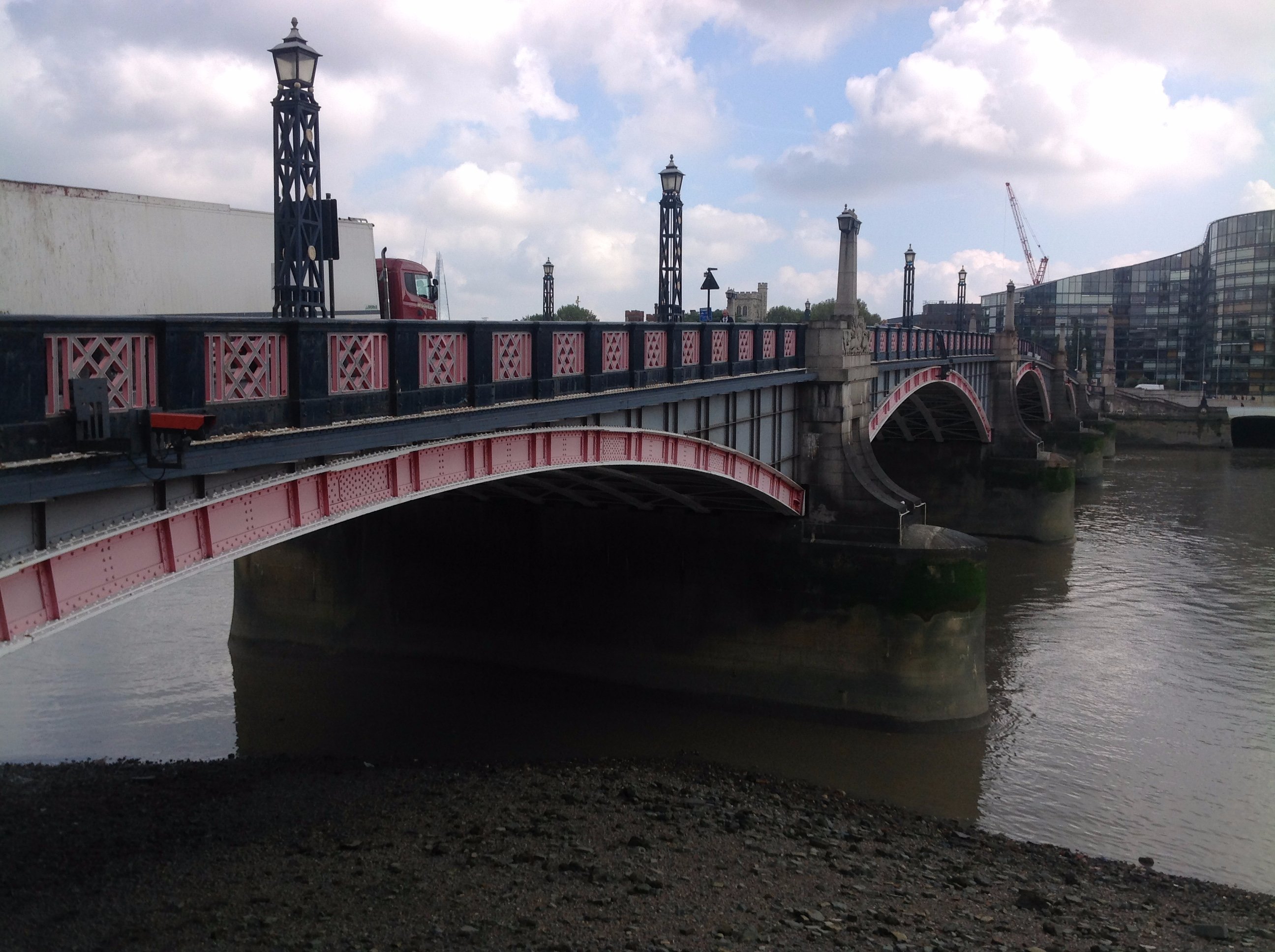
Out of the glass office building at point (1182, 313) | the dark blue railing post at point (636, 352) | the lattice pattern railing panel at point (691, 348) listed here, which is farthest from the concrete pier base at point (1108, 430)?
the dark blue railing post at point (636, 352)

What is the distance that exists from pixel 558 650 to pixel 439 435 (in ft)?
38.0

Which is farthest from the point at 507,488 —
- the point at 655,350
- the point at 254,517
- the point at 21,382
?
the point at 21,382

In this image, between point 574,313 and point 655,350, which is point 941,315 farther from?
point 655,350

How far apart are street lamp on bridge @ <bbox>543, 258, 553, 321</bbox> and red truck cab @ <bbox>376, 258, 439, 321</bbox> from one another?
18.4ft

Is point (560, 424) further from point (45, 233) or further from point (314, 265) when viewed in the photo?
point (45, 233)

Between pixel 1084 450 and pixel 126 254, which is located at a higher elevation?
pixel 126 254

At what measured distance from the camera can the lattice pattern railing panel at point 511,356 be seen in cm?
1247

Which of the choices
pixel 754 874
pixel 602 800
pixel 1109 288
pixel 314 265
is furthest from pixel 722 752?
pixel 1109 288

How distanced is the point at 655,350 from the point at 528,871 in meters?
7.46

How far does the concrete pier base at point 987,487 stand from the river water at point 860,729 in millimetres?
11213

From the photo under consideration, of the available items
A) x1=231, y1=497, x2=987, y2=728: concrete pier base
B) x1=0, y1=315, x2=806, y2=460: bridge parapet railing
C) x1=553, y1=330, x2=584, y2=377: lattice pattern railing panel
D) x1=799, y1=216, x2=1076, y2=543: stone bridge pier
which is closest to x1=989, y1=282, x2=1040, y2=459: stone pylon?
x1=799, y1=216, x2=1076, y2=543: stone bridge pier

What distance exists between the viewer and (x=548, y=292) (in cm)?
3012

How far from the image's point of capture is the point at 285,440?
29.7 ft

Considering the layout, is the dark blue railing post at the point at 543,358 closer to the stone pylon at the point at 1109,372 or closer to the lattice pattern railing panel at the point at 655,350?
the lattice pattern railing panel at the point at 655,350
